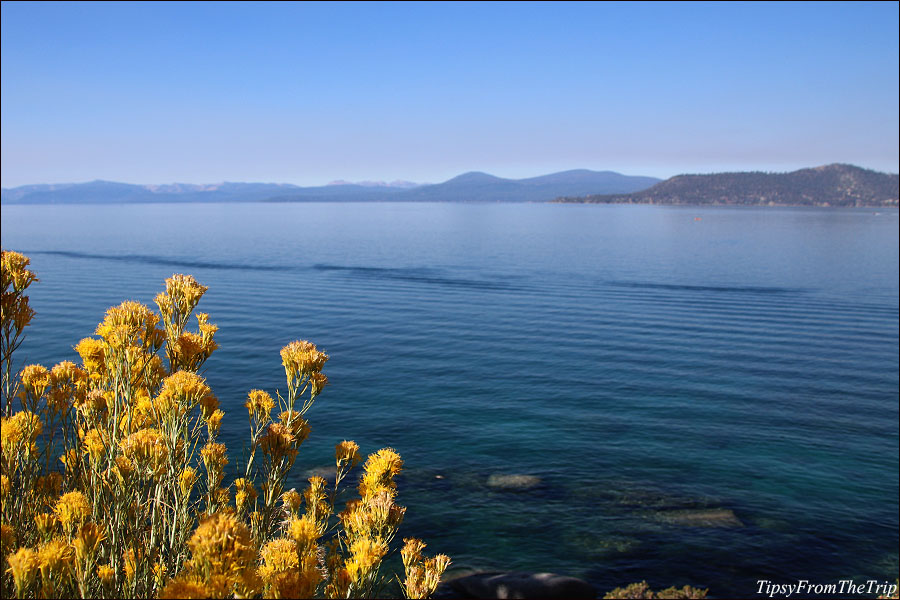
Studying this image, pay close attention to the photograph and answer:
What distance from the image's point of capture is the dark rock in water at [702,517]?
16125 mm

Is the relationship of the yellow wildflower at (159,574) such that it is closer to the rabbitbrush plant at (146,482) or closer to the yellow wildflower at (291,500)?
the rabbitbrush plant at (146,482)

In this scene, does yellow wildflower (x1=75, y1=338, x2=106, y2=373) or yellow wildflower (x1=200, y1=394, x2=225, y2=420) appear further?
yellow wildflower (x1=75, y1=338, x2=106, y2=373)

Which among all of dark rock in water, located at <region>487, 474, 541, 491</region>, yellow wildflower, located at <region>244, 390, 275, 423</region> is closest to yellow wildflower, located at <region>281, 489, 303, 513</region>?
yellow wildflower, located at <region>244, 390, 275, 423</region>

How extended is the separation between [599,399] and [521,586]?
43.8 ft

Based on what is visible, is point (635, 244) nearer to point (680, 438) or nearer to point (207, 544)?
point (680, 438)

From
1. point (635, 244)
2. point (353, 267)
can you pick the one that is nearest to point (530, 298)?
point (353, 267)

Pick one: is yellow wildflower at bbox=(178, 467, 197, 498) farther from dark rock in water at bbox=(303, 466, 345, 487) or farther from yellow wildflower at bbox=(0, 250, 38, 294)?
dark rock in water at bbox=(303, 466, 345, 487)

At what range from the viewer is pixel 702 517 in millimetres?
16406

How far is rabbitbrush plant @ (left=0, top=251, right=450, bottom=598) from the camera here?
9.42 feet

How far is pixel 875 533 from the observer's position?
15.9 m

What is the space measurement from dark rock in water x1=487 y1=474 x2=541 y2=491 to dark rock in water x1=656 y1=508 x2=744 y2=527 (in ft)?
11.7

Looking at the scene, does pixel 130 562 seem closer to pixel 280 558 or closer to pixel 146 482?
pixel 146 482

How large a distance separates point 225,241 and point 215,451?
91669 mm

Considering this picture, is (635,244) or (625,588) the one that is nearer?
(625,588)
